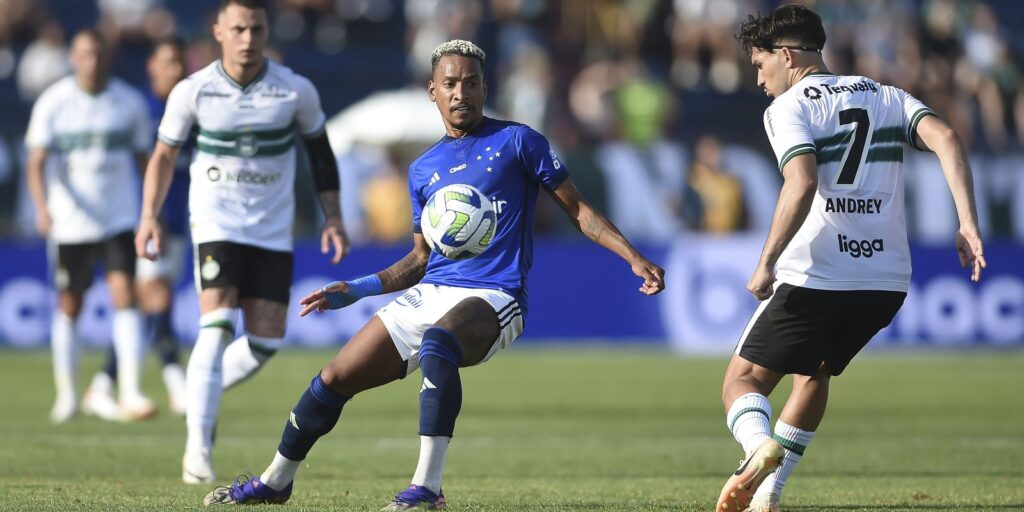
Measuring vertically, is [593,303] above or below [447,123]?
below

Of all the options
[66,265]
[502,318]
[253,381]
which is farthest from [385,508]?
[253,381]

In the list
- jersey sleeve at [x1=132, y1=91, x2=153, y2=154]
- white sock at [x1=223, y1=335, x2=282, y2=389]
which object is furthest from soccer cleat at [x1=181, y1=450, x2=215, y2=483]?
jersey sleeve at [x1=132, y1=91, x2=153, y2=154]

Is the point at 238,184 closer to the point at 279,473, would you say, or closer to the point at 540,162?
the point at 279,473

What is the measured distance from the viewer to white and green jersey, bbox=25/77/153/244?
12.3 metres

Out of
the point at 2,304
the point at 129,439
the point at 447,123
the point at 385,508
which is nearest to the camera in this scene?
the point at 385,508

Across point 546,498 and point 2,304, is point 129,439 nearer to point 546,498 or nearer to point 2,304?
point 546,498

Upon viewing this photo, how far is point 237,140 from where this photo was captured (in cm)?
885

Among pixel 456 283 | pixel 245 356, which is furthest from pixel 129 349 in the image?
pixel 456 283

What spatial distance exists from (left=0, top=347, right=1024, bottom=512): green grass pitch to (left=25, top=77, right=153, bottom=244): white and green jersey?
5.19 ft

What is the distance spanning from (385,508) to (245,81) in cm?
324

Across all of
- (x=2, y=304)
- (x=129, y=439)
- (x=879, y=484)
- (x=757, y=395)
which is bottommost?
(x=2, y=304)

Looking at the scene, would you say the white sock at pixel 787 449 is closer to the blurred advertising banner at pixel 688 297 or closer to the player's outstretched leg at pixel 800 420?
the player's outstretched leg at pixel 800 420

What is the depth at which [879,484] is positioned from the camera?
8484 millimetres

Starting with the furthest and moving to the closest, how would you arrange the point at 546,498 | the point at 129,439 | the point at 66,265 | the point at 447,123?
the point at 66,265
the point at 129,439
the point at 546,498
the point at 447,123
